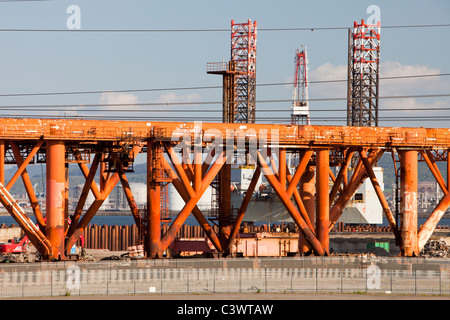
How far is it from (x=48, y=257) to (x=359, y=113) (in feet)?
223

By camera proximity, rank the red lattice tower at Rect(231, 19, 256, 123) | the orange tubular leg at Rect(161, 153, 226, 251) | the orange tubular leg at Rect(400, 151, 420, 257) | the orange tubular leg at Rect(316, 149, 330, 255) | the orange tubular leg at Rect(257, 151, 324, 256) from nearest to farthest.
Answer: the orange tubular leg at Rect(161, 153, 226, 251) → the orange tubular leg at Rect(257, 151, 324, 256) → the orange tubular leg at Rect(316, 149, 330, 255) → the orange tubular leg at Rect(400, 151, 420, 257) → the red lattice tower at Rect(231, 19, 256, 123)

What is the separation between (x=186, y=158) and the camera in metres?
53.8

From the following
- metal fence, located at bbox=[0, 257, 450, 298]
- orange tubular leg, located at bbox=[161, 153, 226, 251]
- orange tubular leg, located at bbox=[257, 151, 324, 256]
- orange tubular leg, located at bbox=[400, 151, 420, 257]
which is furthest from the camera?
orange tubular leg, located at bbox=[400, 151, 420, 257]

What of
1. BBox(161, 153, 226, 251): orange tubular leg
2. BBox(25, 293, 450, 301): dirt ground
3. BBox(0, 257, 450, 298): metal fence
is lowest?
BBox(25, 293, 450, 301): dirt ground

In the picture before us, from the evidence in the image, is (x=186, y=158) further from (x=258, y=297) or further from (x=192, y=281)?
(x=258, y=297)

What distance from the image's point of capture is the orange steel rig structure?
49.5m

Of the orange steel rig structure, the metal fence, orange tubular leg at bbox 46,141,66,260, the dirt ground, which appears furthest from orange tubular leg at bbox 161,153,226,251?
the dirt ground

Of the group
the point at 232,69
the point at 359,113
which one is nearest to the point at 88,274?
the point at 232,69

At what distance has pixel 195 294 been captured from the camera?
127ft

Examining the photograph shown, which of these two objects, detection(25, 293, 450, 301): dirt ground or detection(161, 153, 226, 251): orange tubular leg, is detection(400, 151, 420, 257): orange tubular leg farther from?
detection(25, 293, 450, 301): dirt ground

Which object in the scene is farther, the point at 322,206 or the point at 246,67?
the point at 246,67

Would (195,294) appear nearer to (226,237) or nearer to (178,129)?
(178,129)

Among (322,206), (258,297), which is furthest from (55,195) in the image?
(322,206)

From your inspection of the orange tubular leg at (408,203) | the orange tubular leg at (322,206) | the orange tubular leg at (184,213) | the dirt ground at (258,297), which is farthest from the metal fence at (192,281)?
the orange tubular leg at (408,203)
